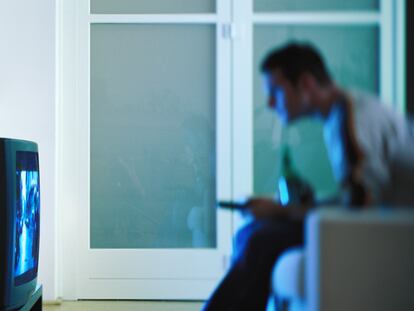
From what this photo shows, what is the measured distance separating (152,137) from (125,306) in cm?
105

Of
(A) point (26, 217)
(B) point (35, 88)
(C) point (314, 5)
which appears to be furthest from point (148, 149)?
(A) point (26, 217)

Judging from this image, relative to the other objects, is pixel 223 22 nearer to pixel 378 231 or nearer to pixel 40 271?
pixel 40 271

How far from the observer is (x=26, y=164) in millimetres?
2904

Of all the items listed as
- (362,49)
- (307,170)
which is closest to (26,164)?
(307,170)

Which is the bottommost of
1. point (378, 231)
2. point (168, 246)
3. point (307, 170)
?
point (168, 246)

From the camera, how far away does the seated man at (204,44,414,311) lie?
187 centimetres

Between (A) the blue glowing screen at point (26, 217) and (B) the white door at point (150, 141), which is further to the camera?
(B) the white door at point (150, 141)

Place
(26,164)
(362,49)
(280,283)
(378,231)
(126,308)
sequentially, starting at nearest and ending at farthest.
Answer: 1. (378,231)
2. (280,283)
3. (26,164)
4. (362,49)
5. (126,308)

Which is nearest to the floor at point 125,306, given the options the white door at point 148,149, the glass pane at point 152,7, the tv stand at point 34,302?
the white door at point 148,149

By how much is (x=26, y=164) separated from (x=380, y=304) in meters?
1.66

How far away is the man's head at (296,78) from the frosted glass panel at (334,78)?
52 millimetres

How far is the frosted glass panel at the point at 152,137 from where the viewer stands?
434 centimetres

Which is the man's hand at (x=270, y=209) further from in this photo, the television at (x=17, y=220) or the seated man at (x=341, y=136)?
the television at (x=17, y=220)

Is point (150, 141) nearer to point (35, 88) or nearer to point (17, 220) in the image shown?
point (35, 88)
